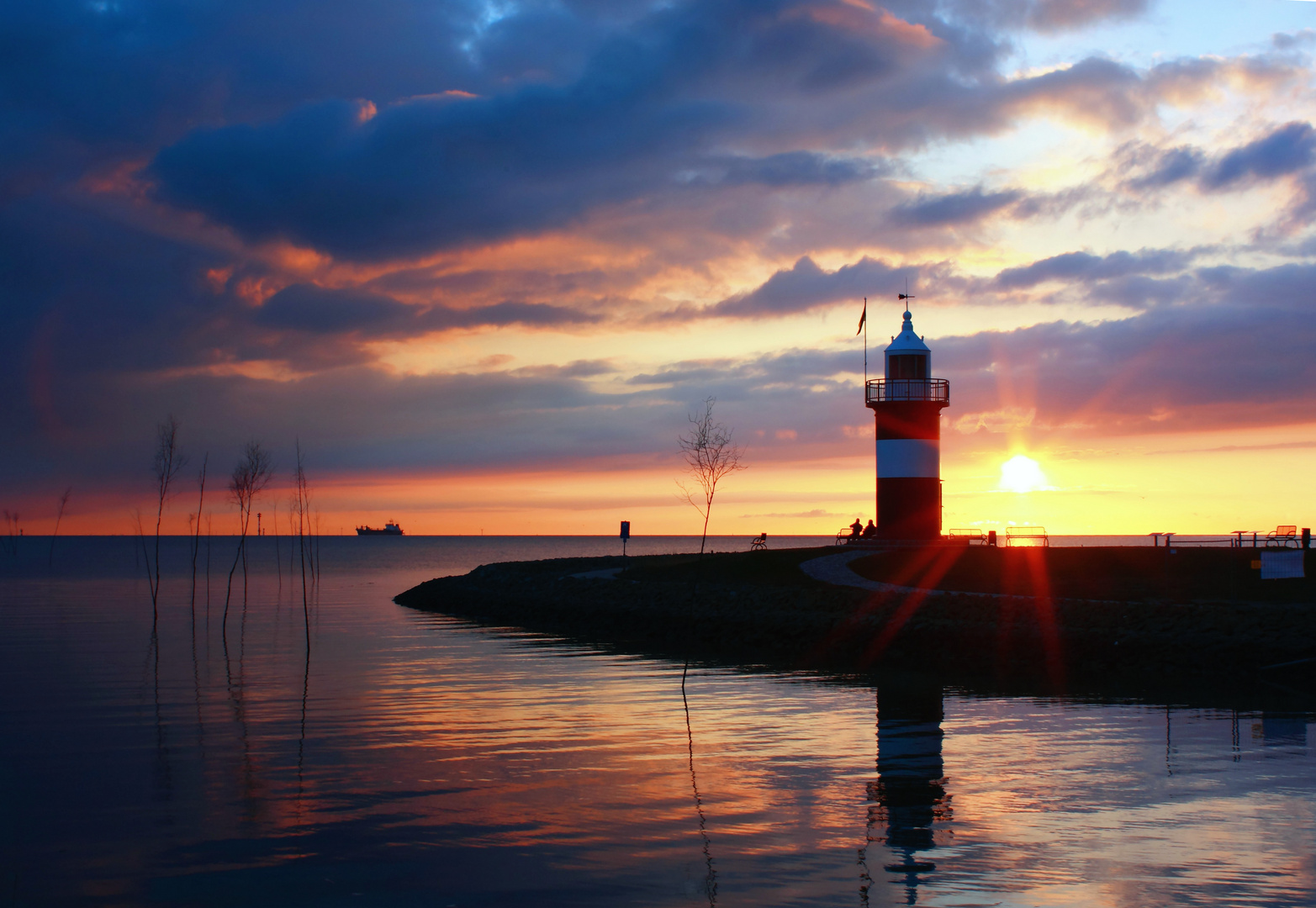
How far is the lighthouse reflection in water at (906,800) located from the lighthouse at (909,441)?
86.2ft

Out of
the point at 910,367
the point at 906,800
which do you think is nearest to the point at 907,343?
the point at 910,367

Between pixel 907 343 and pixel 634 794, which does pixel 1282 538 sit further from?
pixel 634 794

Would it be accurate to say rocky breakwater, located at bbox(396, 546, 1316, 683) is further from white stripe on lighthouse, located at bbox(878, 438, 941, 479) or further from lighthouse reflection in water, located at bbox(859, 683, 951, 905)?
lighthouse reflection in water, located at bbox(859, 683, 951, 905)

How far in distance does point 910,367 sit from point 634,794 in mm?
36551

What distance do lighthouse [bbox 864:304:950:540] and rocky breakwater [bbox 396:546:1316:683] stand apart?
1956mm

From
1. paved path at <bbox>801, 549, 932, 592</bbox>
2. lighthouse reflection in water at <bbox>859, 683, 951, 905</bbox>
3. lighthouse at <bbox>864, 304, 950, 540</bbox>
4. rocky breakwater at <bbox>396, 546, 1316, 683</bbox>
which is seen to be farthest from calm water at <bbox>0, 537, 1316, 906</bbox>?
lighthouse at <bbox>864, 304, 950, 540</bbox>

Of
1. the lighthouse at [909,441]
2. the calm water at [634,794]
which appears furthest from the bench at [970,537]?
the calm water at [634,794]

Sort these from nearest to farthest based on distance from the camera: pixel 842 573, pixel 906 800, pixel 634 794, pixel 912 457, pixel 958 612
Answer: pixel 906 800, pixel 634 794, pixel 958 612, pixel 842 573, pixel 912 457

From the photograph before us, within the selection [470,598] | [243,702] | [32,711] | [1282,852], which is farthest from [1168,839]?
[470,598]

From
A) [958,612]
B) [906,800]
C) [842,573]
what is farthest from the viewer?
[842,573]

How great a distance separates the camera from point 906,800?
47.3ft

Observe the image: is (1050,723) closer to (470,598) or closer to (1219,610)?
(1219,610)

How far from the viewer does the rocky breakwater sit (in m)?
28.1

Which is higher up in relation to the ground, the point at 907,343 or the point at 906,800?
the point at 907,343
